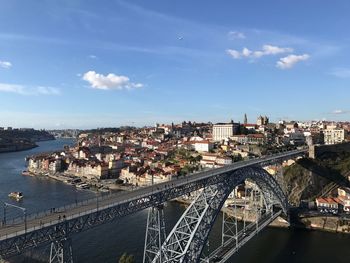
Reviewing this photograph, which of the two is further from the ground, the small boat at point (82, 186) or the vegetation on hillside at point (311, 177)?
the vegetation on hillside at point (311, 177)

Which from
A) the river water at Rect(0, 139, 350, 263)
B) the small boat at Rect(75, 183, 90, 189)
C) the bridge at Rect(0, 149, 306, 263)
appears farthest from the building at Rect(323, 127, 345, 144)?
the bridge at Rect(0, 149, 306, 263)

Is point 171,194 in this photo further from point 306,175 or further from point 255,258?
point 306,175

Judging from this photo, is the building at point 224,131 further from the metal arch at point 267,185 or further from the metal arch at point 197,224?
the metal arch at point 197,224

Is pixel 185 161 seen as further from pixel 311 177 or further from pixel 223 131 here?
pixel 223 131

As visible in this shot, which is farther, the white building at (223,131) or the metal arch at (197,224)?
the white building at (223,131)

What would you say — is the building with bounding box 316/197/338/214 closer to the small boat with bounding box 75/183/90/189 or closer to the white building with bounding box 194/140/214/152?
the white building with bounding box 194/140/214/152

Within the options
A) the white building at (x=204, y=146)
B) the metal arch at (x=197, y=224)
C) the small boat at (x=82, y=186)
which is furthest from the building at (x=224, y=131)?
the metal arch at (x=197, y=224)

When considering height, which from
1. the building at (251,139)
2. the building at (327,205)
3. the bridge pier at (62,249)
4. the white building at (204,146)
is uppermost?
the building at (251,139)
